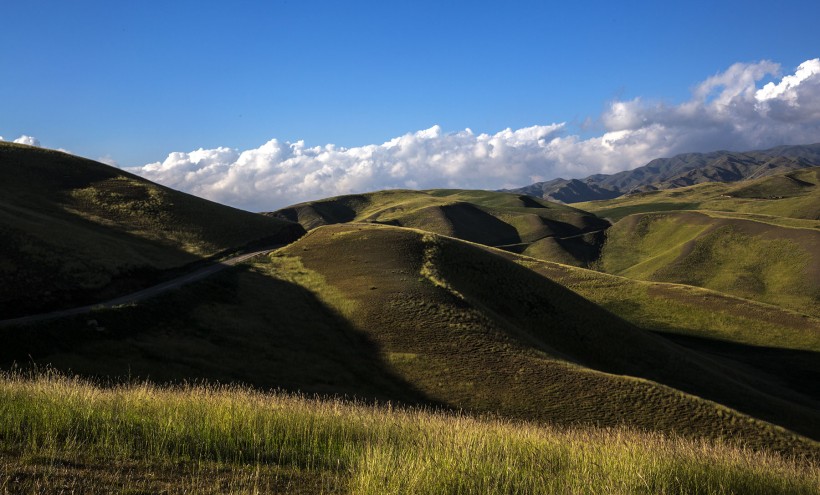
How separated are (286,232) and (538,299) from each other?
54054 millimetres

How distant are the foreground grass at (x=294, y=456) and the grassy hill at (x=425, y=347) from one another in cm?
2392

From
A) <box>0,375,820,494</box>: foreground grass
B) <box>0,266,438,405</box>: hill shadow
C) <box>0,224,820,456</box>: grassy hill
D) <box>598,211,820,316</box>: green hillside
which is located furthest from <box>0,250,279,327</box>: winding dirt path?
<box>598,211,820,316</box>: green hillside

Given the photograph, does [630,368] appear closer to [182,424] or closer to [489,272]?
[489,272]

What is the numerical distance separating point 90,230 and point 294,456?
71.4 m

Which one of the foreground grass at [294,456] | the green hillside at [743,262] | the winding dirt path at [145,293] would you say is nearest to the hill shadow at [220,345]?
the winding dirt path at [145,293]

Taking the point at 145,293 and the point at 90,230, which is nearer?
the point at 145,293

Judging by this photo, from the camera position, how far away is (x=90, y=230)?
7081 centimetres

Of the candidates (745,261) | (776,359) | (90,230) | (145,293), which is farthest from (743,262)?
(90,230)

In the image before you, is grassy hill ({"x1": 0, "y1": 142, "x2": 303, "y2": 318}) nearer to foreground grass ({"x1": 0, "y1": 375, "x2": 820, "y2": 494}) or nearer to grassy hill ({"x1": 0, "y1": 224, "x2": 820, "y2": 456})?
grassy hill ({"x1": 0, "y1": 224, "x2": 820, "y2": 456})

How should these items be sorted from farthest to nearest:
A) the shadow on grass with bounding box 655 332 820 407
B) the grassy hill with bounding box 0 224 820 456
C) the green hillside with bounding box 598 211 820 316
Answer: the green hillside with bounding box 598 211 820 316 < the shadow on grass with bounding box 655 332 820 407 < the grassy hill with bounding box 0 224 820 456

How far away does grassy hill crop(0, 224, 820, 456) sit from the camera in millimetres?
40062

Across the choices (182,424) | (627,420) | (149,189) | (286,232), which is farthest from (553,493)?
(149,189)

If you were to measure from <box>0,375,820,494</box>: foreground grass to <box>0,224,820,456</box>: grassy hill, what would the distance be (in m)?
23.9

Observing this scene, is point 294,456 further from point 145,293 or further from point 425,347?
point 145,293
